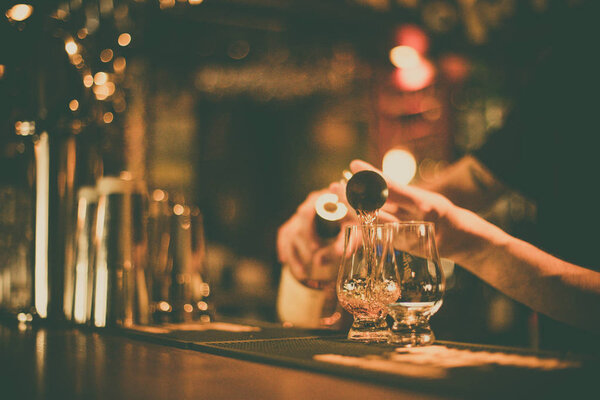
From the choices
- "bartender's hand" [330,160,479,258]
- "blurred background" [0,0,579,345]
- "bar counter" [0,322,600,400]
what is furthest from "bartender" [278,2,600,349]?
"blurred background" [0,0,579,345]

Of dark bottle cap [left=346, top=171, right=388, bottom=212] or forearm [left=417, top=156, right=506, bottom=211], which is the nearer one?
dark bottle cap [left=346, top=171, right=388, bottom=212]

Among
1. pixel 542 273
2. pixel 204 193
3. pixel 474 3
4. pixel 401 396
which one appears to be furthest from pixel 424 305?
pixel 204 193

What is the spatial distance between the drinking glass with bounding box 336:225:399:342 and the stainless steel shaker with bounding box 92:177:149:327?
1.65 ft

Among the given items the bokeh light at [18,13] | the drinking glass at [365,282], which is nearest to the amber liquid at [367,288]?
the drinking glass at [365,282]

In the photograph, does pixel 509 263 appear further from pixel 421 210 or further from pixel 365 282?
pixel 365 282

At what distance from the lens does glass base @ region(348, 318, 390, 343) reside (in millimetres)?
938

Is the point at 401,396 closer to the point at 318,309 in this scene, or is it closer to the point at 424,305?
the point at 424,305

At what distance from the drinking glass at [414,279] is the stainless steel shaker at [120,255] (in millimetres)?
593

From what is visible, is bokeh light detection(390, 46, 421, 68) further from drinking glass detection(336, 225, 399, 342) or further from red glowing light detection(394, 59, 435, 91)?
drinking glass detection(336, 225, 399, 342)

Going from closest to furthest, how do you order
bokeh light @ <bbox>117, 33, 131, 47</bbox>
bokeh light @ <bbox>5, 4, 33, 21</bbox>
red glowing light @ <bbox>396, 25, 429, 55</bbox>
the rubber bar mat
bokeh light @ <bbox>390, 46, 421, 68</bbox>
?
1. the rubber bar mat
2. bokeh light @ <bbox>5, 4, 33, 21</bbox>
3. bokeh light @ <bbox>117, 33, 131, 47</bbox>
4. red glowing light @ <bbox>396, 25, 429, 55</bbox>
5. bokeh light @ <bbox>390, 46, 421, 68</bbox>

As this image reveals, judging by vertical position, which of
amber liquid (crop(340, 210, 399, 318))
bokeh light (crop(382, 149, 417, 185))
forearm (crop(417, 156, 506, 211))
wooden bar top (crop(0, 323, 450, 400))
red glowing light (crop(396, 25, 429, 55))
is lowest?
wooden bar top (crop(0, 323, 450, 400))

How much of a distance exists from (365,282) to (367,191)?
0.43 feet

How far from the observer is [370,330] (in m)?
0.95

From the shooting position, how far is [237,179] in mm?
4426
